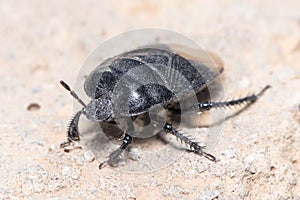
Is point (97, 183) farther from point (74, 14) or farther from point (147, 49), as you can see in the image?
point (74, 14)

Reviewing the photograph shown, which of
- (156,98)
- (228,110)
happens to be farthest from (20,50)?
(228,110)

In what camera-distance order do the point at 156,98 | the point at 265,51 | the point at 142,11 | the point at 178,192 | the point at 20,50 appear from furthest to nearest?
the point at 142,11 < the point at 20,50 < the point at 265,51 < the point at 156,98 < the point at 178,192

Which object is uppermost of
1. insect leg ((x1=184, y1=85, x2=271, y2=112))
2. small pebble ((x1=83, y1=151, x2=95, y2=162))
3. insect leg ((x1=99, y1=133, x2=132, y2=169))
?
small pebble ((x1=83, y1=151, x2=95, y2=162))

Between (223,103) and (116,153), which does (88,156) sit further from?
(223,103)

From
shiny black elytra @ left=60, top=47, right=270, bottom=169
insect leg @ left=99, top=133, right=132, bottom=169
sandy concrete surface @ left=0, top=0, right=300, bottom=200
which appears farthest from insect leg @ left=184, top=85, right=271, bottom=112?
insect leg @ left=99, top=133, right=132, bottom=169

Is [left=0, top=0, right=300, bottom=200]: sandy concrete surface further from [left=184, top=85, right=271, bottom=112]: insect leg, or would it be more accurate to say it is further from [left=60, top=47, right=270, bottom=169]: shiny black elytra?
[left=60, top=47, right=270, bottom=169]: shiny black elytra

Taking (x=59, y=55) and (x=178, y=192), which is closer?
(x=178, y=192)

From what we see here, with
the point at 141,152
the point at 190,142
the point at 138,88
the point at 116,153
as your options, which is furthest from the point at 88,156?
the point at 190,142
